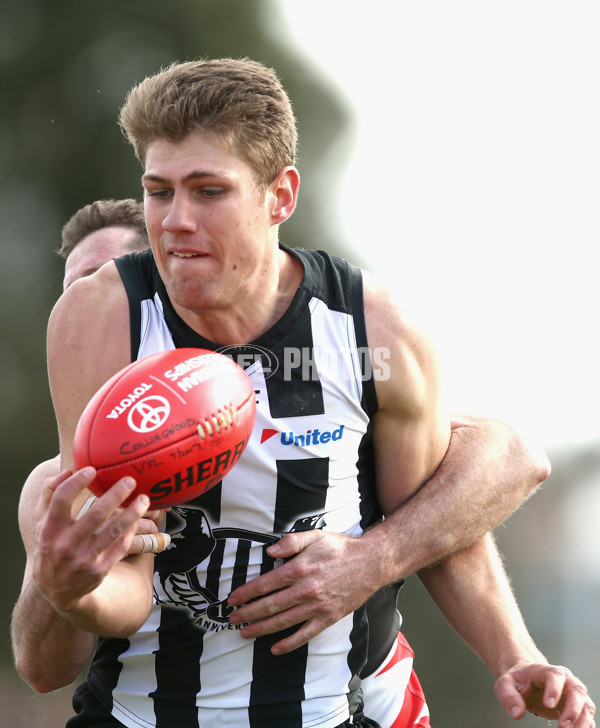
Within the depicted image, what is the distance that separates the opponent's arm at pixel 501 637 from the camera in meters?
2.56

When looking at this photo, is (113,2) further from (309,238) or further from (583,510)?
(583,510)

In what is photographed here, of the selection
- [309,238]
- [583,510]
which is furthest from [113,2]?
[583,510]

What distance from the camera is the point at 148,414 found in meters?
2.23

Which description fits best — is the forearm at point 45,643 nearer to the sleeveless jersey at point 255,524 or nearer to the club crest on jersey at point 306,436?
the sleeveless jersey at point 255,524

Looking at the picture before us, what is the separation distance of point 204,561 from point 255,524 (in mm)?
194

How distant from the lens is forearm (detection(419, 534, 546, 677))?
9.75 feet

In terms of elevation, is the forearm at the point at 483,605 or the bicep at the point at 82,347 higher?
the bicep at the point at 82,347

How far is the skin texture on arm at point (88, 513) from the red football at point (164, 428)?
163 mm

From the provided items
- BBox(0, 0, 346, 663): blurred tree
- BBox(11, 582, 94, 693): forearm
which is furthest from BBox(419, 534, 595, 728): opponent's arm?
BBox(0, 0, 346, 663): blurred tree

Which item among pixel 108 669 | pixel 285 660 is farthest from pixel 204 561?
pixel 108 669

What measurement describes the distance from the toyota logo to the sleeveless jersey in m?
0.52

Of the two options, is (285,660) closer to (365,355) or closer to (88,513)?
(365,355)

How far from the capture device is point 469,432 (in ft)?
11.1

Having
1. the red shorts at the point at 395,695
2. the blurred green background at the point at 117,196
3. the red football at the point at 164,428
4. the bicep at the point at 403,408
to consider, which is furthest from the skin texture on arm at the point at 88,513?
the blurred green background at the point at 117,196
